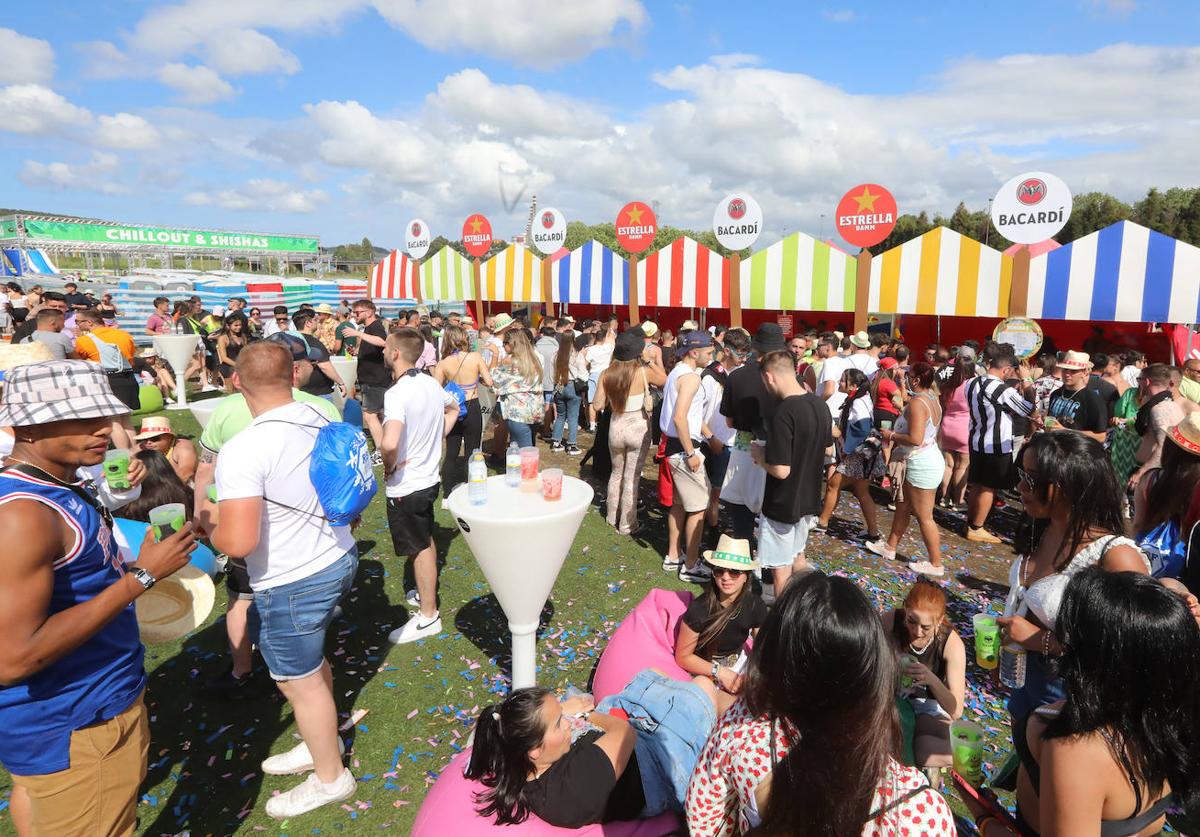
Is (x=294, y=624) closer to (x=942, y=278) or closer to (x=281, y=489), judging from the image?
(x=281, y=489)

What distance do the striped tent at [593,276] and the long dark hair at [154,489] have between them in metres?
11.2

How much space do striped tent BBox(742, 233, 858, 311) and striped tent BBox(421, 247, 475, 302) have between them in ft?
27.2

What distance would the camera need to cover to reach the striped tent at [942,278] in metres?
9.72

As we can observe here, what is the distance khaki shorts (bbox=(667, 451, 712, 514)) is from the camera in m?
4.78

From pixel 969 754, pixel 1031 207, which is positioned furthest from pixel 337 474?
pixel 1031 207

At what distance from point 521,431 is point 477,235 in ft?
37.3

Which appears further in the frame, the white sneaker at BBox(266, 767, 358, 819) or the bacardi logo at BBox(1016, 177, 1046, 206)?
the bacardi logo at BBox(1016, 177, 1046, 206)

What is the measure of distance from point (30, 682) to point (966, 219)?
46790 mm

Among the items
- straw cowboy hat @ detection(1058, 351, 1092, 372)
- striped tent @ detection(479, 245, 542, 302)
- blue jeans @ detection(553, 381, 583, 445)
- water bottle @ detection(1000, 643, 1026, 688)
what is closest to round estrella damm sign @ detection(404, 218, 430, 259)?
striped tent @ detection(479, 245, 542, 302)

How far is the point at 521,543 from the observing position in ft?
9.29

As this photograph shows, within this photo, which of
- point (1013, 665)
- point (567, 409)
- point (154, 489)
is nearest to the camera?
point (1013, 665)

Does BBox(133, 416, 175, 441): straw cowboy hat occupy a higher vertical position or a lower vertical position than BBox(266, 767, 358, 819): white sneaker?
higher

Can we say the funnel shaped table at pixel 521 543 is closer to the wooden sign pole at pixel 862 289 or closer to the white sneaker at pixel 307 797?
the white sneaker at pixel 307 797

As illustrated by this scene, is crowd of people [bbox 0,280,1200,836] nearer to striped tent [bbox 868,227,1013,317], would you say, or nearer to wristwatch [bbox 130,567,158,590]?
wristwatch [bbox 130,567,158,590]
